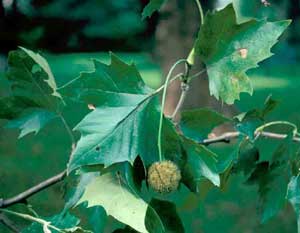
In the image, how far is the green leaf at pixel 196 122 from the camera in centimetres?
70

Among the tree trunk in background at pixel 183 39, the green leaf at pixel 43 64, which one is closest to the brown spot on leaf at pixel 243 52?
the green leaf at pixel 43 64

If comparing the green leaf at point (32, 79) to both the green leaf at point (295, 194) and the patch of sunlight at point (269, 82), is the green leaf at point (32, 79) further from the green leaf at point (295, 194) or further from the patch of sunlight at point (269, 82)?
the patch of sunlight at point (269, 82)

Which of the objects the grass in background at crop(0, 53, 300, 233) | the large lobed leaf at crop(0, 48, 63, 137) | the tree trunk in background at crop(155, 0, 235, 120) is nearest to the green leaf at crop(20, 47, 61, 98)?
the large lobed leaf at crop(0, 48, 63, 137)

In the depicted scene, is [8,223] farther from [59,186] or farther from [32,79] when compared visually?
[59,186]

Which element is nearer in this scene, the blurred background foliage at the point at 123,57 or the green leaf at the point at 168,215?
the green leaf at the point at 168,215

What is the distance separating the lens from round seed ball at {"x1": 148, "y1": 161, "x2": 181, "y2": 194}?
0.64m

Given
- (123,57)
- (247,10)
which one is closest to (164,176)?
(247,10)

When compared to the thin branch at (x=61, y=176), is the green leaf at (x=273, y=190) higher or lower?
lower

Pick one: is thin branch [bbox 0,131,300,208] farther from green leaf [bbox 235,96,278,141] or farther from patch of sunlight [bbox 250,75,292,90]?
patch of sunlight [bbox 250,75,292,90]

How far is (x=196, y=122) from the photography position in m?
0.71

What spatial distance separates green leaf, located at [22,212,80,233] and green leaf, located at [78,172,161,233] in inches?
0.6

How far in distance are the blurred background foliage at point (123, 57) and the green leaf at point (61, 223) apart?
16 cm

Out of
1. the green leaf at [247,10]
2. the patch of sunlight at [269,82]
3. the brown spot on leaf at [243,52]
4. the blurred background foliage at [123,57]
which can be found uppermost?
the brown spot on leaf at [243,52]

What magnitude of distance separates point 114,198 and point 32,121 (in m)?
0.22
